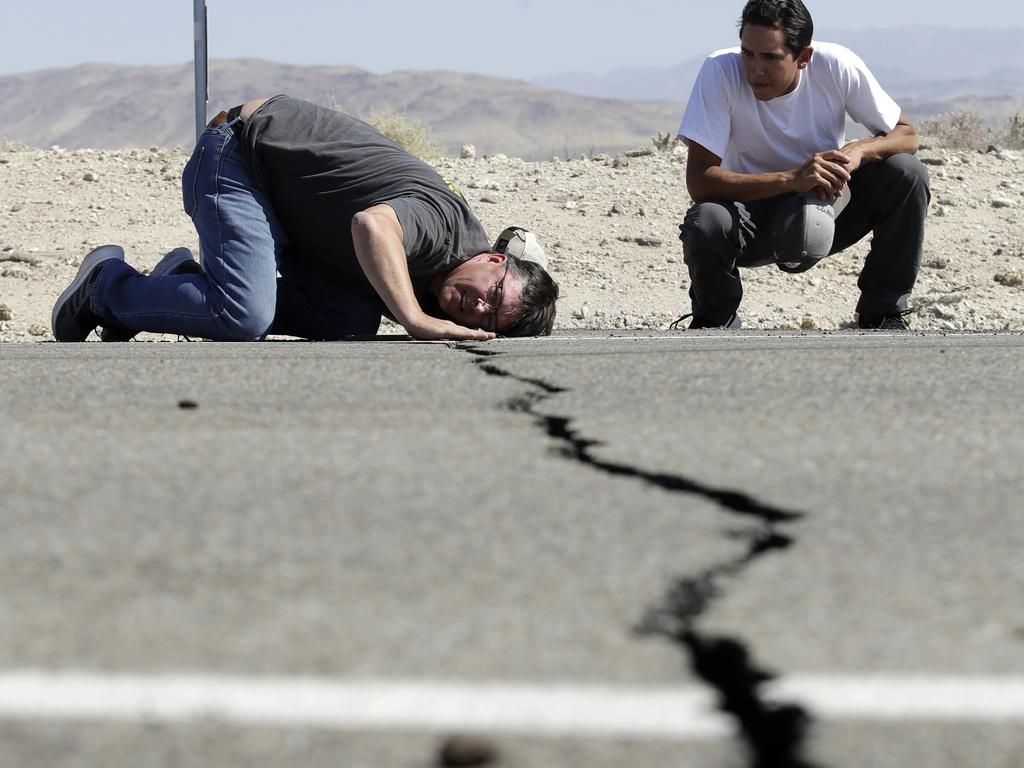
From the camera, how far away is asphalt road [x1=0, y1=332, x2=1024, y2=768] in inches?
59.5

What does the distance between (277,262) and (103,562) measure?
12.4 ft

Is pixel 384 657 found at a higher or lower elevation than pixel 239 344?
higher

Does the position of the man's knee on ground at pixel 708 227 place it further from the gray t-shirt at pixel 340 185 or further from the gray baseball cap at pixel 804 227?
the gray t-shirt at pixel 340 185

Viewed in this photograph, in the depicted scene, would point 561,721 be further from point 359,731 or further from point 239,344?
point 239,344

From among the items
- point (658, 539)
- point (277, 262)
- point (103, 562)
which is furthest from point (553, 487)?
point (277, 262)

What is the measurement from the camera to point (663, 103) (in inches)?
6604

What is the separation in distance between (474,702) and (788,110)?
17.0 feet

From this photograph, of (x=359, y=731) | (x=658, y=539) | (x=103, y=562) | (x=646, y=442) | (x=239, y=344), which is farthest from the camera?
(x=239, y=344)

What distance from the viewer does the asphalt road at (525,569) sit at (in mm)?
1512

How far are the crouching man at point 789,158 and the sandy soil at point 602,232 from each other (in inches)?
67.3

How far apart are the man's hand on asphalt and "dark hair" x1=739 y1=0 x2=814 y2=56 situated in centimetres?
200

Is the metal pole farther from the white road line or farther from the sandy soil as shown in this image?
the white road line

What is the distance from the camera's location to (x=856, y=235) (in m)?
6.77

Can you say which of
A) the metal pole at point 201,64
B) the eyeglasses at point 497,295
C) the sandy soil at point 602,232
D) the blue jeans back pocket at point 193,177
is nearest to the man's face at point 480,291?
the eyeglasses at point 497,295
